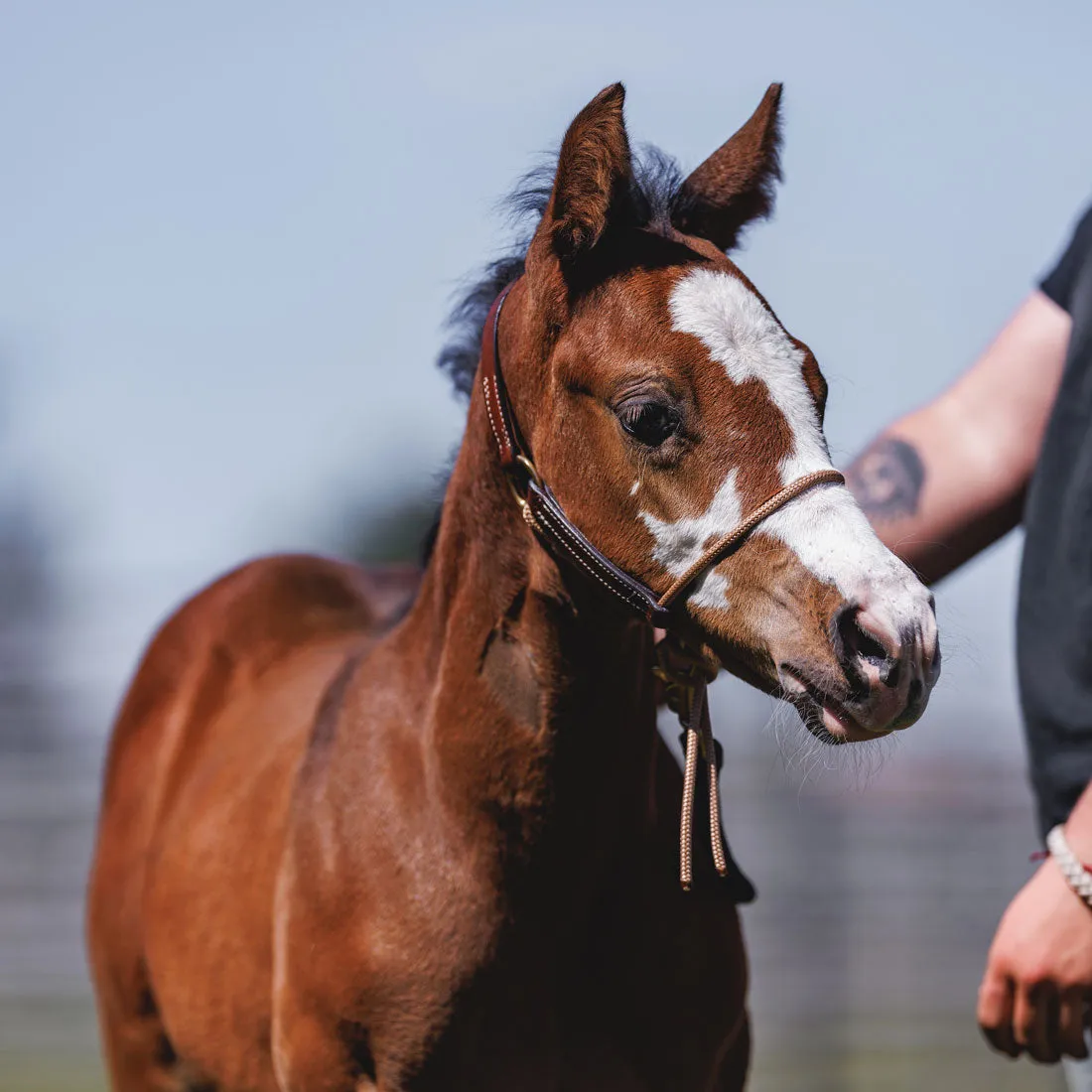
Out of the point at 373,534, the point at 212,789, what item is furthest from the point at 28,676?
the point at 373,534

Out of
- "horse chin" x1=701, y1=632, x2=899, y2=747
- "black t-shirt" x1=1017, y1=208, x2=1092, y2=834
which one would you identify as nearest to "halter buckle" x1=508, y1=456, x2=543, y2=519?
"horse chin" x1=701, y1=632, x2=899, y2=747

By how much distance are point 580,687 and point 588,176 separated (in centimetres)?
83

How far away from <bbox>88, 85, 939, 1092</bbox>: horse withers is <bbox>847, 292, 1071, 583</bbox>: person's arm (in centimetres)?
56

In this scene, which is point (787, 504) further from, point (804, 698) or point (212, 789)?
point (212, 789)

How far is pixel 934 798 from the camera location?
9320mm

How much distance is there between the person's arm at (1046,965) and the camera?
2.05 metres

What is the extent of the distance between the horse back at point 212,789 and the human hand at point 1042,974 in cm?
146

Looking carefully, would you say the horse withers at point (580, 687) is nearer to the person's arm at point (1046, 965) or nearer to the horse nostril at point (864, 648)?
the horse nostril at point (864, 648)

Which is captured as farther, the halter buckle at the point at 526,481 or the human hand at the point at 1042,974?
the halter buckle at the point at 526,481

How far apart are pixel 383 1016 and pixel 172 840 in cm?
139

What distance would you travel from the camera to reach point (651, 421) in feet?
7.17

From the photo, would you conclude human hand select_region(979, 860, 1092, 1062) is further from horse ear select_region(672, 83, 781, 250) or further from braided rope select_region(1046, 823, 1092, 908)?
horse ear select_region(672, 83, 781, 250)

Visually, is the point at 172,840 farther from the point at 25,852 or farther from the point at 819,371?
the point at 25,852

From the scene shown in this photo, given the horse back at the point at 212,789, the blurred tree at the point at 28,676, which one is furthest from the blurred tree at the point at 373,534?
the horse back at the point at 212,789
